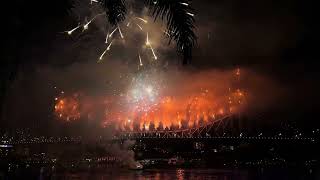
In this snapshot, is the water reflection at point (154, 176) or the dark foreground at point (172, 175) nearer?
the dark foreground at point (172, 175)

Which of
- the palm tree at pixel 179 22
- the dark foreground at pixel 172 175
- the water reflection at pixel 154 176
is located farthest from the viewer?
the water reflection at pixel 154 176

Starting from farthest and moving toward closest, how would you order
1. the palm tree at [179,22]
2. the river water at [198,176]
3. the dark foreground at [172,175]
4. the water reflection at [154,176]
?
1. the water reflection at [154,176]
2. the river water at [198,176]
3. the dark foreground at [172,175]
4. the palm tree at [179,22]

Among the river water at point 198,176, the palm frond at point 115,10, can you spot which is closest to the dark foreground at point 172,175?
the river water at point 198,176

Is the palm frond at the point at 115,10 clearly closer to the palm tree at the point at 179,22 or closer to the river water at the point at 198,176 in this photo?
the palm tree at the point at 179,22

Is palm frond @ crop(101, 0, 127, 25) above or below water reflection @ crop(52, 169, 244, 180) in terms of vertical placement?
above

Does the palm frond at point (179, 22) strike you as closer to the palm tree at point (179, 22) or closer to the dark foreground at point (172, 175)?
the palm tree at point (179, 22)

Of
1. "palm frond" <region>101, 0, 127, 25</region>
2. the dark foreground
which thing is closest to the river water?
the dark foreground

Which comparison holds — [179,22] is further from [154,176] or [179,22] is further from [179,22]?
[154,176]

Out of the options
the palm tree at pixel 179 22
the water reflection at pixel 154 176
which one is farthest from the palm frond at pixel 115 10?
the water reflection at pixel 154 176

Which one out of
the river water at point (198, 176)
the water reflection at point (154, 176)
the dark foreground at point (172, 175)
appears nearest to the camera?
the dark foreground at point (172, 175)

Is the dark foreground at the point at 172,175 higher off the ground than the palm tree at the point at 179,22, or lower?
lower

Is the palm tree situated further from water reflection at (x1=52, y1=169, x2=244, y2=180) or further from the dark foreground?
water reflection at (x1=52, y1=169, x2=244, y2=180)

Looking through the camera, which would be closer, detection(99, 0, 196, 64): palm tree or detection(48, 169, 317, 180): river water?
detection(99, 0, 196, 64): palm tree

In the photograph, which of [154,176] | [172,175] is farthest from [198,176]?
[154,176]
